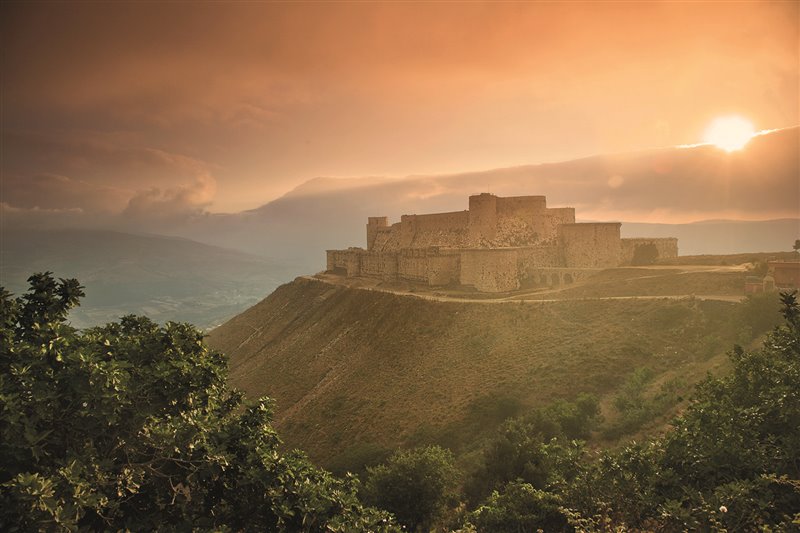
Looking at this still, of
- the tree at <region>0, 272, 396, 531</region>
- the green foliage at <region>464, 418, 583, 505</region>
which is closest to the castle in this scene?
the green foliage at <region>464, 418, 583, 505</region>

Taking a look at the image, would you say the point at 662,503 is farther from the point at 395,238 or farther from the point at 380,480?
the point at 395,238

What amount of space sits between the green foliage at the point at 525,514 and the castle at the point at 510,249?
1177 inches

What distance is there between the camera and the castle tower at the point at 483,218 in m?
Result: 52.2

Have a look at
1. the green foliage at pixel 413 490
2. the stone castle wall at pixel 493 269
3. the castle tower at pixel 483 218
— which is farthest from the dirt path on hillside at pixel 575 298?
the green foliage at pixel 413 490

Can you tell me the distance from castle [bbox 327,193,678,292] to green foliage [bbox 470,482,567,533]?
2990 centimetres

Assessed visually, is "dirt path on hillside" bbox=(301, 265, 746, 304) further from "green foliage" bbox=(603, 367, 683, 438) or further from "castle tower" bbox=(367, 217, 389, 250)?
"castle tower" bbox=(367, 217, 389, 250)

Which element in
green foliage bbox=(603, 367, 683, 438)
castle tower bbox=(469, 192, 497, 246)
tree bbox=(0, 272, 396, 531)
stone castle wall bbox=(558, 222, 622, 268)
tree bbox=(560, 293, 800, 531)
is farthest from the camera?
castle tower bbox=(469, 192, 497, 246)

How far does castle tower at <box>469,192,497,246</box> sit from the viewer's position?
171ft

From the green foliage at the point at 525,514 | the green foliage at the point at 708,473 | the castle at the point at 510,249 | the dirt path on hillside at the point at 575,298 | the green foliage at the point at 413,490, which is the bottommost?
the green foliage at the point at 413,490

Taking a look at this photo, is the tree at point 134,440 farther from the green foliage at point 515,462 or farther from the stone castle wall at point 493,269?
the stone castle wall at point 493,269

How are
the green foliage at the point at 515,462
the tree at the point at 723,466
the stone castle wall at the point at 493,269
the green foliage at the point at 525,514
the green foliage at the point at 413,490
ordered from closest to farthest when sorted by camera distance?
the tree at the point at 723,466 → the green foliage at the point at 525,514 → the green foliage at the point at 413,490 → the green foliage at the point at 515,462 → the stone castle wall at the point at 493,269

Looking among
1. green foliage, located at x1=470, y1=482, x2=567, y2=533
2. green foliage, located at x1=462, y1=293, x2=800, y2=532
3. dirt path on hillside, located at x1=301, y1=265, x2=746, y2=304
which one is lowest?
green foliage, located at x1=470, y1=482, x2=567, y2=533

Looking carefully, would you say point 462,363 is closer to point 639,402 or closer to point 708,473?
point 639,402

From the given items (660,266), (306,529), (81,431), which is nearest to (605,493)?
(306,529)
